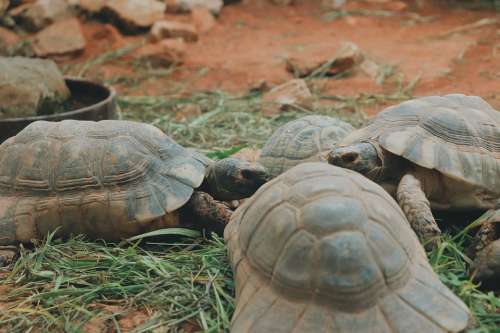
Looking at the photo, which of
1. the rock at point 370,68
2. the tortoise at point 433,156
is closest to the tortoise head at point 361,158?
the tortoise at point 433,156

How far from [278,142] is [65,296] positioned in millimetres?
1621

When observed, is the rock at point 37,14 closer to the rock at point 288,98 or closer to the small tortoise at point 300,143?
the rock at point 288,98

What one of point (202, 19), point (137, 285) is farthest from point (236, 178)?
point (202, 19)

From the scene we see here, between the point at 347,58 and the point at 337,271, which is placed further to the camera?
the point at 347,58

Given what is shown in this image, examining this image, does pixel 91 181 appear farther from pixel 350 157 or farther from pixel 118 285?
pixel 350 157

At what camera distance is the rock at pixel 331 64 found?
23.5 feet

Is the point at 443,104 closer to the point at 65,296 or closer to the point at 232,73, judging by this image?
the point at 65,296

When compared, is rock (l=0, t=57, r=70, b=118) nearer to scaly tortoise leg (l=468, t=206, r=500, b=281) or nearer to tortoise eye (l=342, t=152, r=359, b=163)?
tortoise eye (l=342, t=152, r=359, b=163)

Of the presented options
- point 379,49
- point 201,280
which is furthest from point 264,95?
point 201,280

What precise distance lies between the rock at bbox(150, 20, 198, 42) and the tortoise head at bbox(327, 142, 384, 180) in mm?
5892

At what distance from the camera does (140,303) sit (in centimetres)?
273

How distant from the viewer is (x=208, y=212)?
11.2 feet

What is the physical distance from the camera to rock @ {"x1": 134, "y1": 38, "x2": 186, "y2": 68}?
26.5 feet

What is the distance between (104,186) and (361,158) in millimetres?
1365
